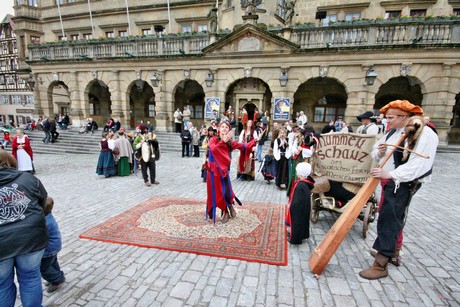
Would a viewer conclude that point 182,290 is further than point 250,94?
No

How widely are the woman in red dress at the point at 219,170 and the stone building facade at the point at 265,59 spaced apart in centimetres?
1095

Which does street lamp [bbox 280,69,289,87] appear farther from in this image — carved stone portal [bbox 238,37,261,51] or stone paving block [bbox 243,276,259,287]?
stone paving block [bbox 243,276,259,287]

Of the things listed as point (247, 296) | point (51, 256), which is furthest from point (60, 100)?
point (247, 296)

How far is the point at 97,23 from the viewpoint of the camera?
75.4ft

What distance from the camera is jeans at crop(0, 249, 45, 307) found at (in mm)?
2073

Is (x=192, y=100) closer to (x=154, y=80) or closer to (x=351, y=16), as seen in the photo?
(x=154, y=80)

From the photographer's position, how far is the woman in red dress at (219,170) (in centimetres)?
457

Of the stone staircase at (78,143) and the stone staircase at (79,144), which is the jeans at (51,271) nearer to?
the stone staircase at (79,144)

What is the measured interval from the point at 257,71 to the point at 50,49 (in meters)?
18.4

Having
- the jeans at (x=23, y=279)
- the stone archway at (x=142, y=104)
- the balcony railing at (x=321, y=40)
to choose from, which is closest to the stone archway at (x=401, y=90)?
the balcony railing at (x=321, y=40)

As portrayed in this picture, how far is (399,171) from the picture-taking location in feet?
9.26

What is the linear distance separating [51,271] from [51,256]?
21cm

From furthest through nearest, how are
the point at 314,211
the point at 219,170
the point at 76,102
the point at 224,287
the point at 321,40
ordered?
the point at 76,102
the point at 321,40
the point at 314,211
the point at 219,170
the point at 224,287

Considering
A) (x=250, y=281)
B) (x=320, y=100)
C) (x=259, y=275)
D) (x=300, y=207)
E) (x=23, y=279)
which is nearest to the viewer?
(x=23, y=279)
